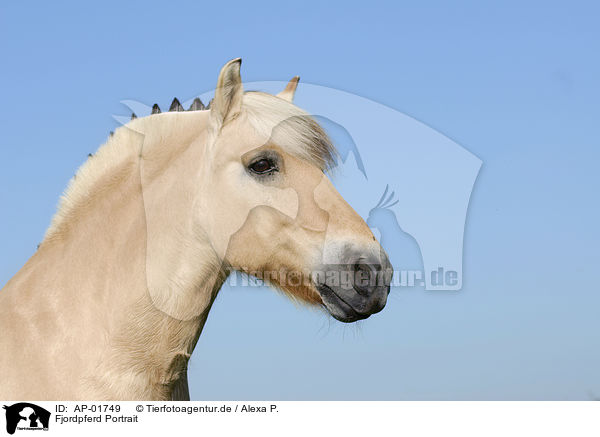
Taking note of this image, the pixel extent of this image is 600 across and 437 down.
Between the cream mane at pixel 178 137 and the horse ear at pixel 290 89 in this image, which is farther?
the horse ear at pixel 290 89

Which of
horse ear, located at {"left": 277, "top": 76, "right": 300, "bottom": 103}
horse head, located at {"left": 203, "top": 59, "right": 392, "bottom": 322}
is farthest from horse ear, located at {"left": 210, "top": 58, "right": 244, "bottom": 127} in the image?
horse ear, located at {"left": 277, "top": 76, "right": 300, "bottom": 103}

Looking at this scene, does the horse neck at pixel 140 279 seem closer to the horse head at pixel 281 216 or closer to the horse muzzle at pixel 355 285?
the horse head at pixel 281 216

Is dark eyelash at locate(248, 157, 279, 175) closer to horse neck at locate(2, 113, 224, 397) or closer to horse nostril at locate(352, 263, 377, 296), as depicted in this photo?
horse neck at locate(2, 113, 224, 397)

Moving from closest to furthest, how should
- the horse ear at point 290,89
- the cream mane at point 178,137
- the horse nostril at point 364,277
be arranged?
the horse nostril at point 364,277 → the cream mane at point 178,137 → the horse ear at point 290,89

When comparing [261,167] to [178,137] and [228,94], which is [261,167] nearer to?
[228,94]

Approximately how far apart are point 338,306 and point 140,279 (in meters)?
1.54

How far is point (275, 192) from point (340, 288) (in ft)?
2.91

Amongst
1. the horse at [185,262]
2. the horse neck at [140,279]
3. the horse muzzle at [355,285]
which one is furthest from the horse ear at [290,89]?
the horse muzzle at [355,285]

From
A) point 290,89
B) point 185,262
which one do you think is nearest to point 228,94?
point 290,89

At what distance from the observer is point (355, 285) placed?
176 inches

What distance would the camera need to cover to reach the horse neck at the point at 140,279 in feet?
15.0

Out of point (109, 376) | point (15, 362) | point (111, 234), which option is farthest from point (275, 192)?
point (15, 362)

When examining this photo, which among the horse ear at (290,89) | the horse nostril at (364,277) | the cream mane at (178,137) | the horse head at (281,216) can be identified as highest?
the horse ear at (290,89)
